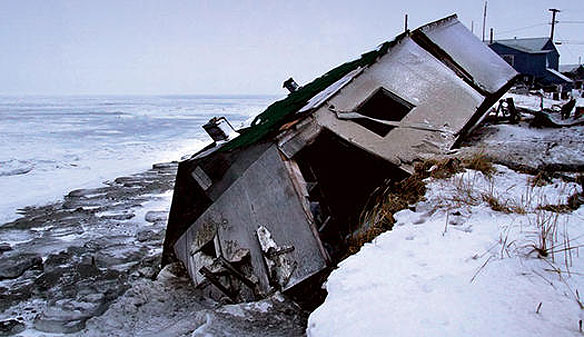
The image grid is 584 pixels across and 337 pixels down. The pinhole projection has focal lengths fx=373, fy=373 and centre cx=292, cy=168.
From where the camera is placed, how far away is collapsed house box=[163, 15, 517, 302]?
176 inches

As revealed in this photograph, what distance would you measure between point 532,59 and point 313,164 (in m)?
37.0

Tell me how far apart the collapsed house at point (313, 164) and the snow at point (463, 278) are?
1.01 m

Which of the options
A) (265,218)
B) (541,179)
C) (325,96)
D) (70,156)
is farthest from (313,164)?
(70,156)

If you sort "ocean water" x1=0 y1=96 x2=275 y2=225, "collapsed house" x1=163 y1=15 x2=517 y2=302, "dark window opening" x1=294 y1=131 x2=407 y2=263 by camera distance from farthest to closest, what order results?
"ocean water" x1=0 y1=96 x2=275 y2=225 < "dark window opening" x1=294 y1=131 x2=407 y2=263 < "collapsed house" x1=163 y1=15 x2=517 y2=302

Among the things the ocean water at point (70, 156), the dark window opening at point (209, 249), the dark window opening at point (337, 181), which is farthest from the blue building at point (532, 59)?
the dark window opening at point (209, 249)

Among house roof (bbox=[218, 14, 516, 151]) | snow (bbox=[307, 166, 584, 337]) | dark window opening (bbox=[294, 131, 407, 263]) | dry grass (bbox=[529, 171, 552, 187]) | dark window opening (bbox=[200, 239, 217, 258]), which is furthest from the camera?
→ house roof (bbox=[218, 14, 516, 151])

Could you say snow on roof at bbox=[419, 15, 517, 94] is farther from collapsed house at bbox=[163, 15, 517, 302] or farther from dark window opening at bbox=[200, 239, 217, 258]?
dark window opening at bbox=[200, 239, 217, 258]

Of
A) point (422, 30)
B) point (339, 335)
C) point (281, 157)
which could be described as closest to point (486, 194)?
point (281, 157)

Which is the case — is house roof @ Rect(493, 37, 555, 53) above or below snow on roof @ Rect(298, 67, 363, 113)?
above

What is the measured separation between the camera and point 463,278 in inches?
111

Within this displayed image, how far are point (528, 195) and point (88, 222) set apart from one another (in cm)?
835

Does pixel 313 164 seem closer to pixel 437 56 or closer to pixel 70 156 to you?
pixel 437 56

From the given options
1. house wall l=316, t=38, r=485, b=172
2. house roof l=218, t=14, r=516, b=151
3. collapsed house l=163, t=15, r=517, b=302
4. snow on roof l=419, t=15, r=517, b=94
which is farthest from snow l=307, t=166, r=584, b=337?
snow on roof l=419, t=15, r=517, b=94

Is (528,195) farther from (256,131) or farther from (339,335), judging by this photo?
(256,131)
